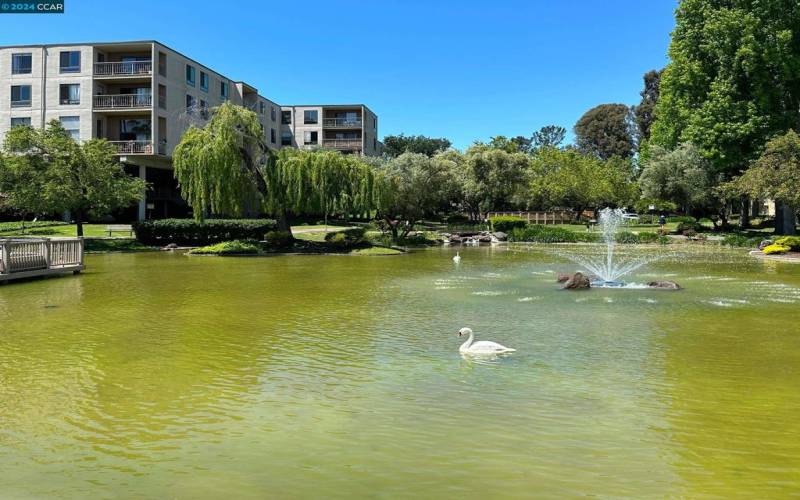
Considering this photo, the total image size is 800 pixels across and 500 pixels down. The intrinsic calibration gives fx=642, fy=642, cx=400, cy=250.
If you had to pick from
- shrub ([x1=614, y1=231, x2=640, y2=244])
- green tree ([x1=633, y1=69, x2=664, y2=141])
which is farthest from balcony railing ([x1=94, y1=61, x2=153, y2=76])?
green tree ([x1=633, y1=69, x2=664, y2=141])

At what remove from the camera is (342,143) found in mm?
78188

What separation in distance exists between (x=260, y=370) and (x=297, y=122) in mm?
72246

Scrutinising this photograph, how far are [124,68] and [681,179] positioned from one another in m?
44.4

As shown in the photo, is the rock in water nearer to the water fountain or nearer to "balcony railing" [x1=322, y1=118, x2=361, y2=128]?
the water fountain

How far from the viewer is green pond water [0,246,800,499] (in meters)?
5.53

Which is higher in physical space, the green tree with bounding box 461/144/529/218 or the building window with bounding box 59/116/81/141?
the building window with bounding box 59/116/81/141

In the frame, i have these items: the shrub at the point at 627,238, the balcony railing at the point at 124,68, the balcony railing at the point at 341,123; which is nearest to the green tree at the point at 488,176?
the shrub at the point at 627,238

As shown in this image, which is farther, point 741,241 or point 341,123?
point 341,123

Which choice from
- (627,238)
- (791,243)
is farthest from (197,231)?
(791,243)

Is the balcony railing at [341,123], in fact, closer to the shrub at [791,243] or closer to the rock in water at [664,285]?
the shrub at [791,243]

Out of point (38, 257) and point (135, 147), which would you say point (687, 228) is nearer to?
point (135, 147)

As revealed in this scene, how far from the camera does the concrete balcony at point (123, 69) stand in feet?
161
